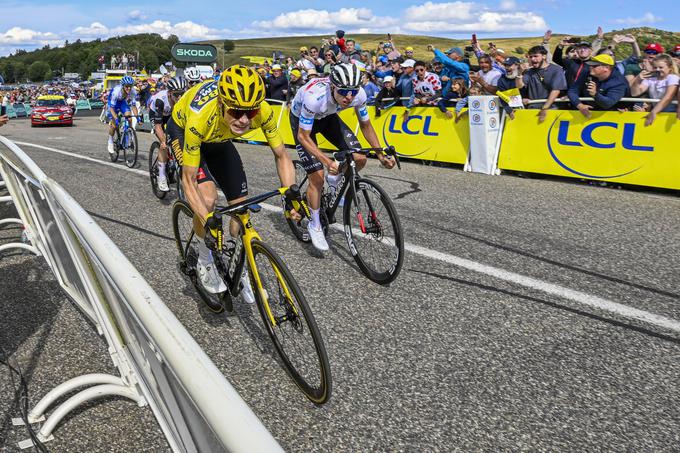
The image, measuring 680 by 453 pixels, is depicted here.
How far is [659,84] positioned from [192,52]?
2216 cm

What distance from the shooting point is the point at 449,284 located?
484 centimetres

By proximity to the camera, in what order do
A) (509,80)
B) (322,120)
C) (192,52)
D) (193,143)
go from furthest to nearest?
(192,52) → (509,80) → (322,120) → (193,143)

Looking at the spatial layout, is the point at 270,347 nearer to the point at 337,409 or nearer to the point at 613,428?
the point at 337,409

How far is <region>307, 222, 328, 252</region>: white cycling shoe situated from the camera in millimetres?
5617

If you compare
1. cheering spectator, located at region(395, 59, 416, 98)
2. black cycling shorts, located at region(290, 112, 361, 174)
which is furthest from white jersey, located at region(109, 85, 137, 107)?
black cycling shorts, located at region(290, 112, 361, 174)

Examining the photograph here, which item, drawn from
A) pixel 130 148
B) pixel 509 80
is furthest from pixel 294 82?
pixel 509 80

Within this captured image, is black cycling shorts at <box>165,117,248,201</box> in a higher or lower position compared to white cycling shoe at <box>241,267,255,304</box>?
higher

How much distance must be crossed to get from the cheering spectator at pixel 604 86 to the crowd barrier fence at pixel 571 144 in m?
0.15

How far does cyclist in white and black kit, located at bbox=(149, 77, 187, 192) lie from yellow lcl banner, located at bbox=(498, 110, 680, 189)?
5883 millimetres

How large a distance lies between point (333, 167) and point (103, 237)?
2.90 meters

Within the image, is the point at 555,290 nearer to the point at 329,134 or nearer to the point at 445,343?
the point at 445,343

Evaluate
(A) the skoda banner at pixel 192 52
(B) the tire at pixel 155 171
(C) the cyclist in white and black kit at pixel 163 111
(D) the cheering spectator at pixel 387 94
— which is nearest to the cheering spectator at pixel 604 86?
(D) the cheering spectator at pixel 387 94

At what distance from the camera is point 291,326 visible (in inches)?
129

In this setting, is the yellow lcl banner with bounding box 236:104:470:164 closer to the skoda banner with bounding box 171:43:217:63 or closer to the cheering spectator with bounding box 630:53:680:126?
the cheering spectator with bounding box 630:53:680:126
